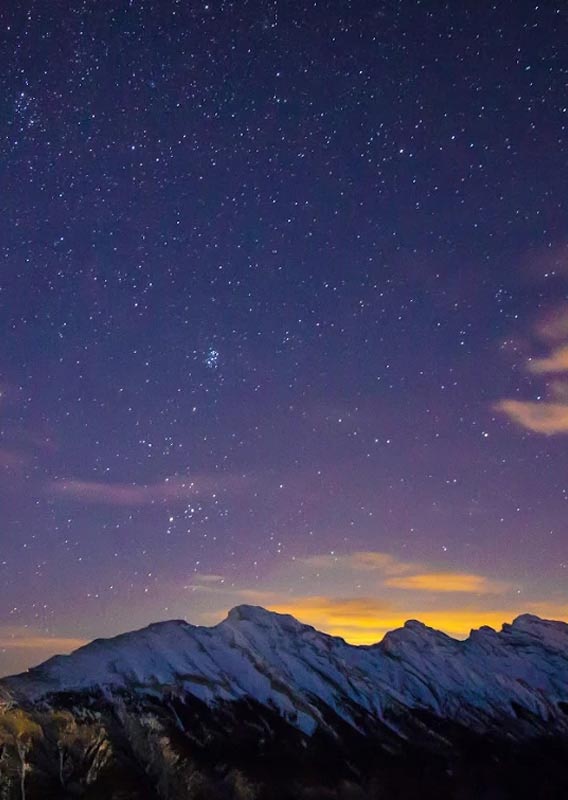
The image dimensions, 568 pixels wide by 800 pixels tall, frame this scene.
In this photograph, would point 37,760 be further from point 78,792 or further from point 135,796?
point 135,796

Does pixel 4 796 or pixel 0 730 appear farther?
pixel 0 730

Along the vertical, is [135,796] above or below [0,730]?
below

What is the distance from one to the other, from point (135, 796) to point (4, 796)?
35.7 meters

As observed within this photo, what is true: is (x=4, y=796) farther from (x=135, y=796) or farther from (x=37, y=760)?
(x=135, y=796)

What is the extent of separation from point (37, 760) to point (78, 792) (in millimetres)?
13931

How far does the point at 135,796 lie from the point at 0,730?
132 feet

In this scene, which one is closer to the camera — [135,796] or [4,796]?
[4,796]

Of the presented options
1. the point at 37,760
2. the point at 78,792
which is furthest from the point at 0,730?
the point at 78,792

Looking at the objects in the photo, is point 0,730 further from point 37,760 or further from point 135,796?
point 135,796

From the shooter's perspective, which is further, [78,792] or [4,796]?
[78,792]

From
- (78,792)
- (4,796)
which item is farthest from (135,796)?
(4,796)

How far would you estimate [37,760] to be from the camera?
194 meters

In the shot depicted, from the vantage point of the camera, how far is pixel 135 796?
19788cm

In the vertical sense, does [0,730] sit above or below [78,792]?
above
